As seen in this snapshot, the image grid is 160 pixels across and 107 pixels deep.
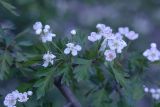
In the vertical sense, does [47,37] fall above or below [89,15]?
below

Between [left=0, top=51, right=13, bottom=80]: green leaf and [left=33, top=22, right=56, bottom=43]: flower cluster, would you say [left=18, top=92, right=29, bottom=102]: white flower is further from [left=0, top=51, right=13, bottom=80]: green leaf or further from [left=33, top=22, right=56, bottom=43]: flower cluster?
[left=33, top=22, right=56, bottom=43]: flower cluster

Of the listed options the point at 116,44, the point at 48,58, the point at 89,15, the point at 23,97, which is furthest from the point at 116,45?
the point at 89,15

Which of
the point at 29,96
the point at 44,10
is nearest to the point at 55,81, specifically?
the point at 29,96

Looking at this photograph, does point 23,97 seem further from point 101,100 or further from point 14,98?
point 101,100

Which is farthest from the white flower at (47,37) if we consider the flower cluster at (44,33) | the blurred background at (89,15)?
the blurred background at (89,15)

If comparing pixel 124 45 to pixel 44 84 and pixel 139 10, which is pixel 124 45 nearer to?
pixel 44 84

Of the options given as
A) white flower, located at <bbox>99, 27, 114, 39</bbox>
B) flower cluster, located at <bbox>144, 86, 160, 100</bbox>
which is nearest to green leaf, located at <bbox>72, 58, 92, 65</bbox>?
white flower, located at <bbox>99, 27, 114, 39</bbox>
